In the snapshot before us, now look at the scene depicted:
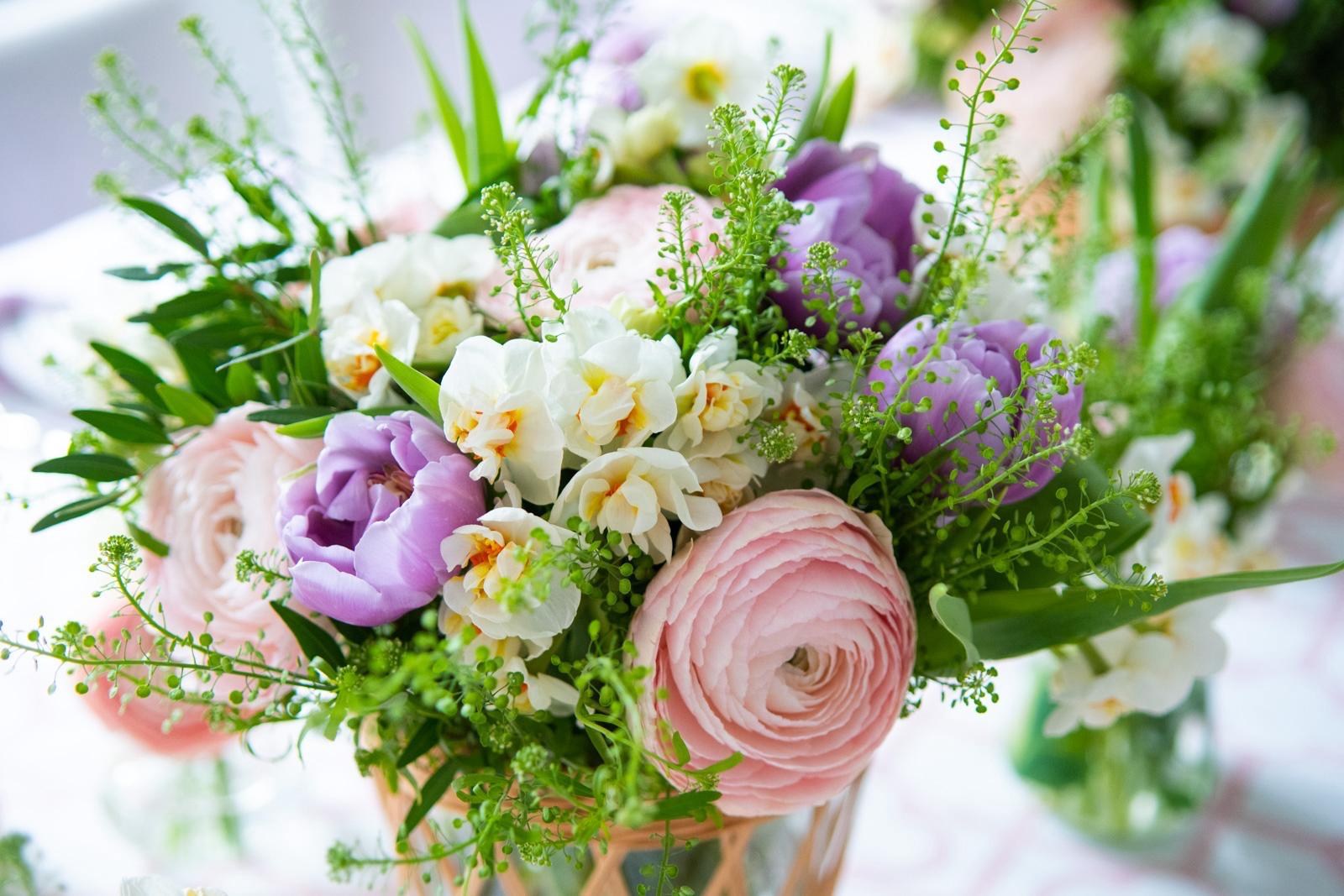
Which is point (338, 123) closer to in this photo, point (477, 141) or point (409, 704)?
point (477, 141)

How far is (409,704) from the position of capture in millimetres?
347

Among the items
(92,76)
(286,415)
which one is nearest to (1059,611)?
(286,415)

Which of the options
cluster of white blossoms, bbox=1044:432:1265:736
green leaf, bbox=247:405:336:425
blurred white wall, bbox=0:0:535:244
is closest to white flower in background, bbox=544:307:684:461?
green leaf, bbox=247:405:336:425

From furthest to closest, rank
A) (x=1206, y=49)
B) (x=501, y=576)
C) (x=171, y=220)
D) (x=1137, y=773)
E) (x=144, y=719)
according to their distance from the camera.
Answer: (x=1206, y=49)
(x=1137, y=773)
(x=144, y=719)
(x=171, y=220)
(x=501, y=576)

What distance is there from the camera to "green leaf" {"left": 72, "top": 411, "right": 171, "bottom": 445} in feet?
1.32

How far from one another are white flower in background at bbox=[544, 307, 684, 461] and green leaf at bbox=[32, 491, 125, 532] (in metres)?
0.20

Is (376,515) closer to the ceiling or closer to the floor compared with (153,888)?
closer to the ceiling

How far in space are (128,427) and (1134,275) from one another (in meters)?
0.57

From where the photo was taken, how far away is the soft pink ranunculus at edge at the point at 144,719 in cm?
50

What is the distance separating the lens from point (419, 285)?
1.33 feet

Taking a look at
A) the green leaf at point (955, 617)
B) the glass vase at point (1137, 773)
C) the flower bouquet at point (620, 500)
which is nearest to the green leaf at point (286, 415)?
the flower bouquet at point (620, 500)

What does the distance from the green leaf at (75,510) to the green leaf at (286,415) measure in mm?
70

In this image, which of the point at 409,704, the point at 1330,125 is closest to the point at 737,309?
the point at 409,704

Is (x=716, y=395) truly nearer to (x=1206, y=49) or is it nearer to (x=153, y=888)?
(x=153, y=888)
